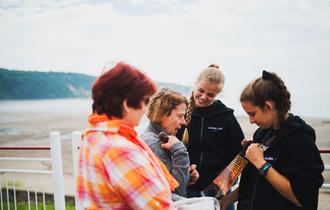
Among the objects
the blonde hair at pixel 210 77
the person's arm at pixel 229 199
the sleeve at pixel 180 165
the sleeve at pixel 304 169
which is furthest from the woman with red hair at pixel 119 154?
the blonde hair at pixel 210 77

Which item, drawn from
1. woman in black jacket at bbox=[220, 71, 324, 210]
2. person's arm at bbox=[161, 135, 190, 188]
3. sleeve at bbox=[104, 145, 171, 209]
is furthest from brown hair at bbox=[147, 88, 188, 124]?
sleeve at bbox=[104, 145, 171, 209]

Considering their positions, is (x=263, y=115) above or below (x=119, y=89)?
below

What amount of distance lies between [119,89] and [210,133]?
41.6 inches

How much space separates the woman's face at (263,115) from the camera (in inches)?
49.4

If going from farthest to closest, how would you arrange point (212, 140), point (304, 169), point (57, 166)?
point (57, 166), point (212, 140), point (304, 169)

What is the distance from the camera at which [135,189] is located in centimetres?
79

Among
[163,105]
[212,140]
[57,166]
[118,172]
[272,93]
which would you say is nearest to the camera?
[118,172]

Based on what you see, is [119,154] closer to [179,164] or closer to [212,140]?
[179,164]

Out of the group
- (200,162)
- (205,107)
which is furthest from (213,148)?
(205,107)

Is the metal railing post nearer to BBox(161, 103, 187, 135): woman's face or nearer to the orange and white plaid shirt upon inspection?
BBox(161, 103, 187, 135): woman's face

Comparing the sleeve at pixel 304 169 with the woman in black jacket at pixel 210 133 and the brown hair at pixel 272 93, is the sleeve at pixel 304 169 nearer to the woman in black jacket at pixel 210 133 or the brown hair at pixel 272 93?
the brown hair at pixel 272 93

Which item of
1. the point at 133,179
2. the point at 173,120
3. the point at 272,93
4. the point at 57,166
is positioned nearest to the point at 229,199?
the point at 173,120

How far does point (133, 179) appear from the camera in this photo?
0.79 m

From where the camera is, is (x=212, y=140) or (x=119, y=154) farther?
(x=212, y=140)
